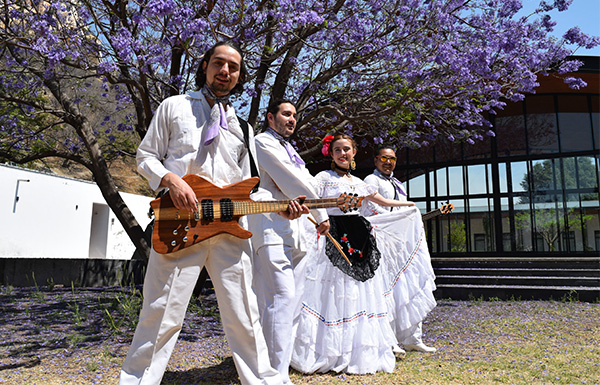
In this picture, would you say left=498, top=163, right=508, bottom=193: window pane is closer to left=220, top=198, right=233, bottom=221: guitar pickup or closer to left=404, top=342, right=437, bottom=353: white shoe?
left=404, top=342, right=437, bottom=353: white shoe

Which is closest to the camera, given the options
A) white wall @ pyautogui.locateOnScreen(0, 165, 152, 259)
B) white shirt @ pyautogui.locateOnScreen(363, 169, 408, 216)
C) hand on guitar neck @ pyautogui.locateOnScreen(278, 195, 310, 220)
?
hand on guitar neck @ pyautogui.locateOnScreen(278, 195, 310, 220)

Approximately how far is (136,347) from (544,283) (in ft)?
30.2

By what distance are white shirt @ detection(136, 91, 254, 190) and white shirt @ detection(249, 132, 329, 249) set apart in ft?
1.84

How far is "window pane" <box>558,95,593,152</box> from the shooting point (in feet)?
44.4

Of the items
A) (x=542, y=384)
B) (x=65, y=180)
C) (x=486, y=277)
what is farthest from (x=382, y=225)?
(x=65, y=180)

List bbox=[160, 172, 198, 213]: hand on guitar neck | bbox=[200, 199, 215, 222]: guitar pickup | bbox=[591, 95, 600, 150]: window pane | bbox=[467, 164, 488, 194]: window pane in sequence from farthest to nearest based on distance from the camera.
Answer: bbox=[467, 164, 488, 194]: window pane, bbox=[591, 95, 600, 150]: window pane, bbox=[200, 199, 215, 222]: guitar pickup, bbox=[160, 172, 198, 213]: hand on guitar neck

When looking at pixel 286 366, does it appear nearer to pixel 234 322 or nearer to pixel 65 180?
pixel 234 322

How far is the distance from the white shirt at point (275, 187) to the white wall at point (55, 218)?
13.2m

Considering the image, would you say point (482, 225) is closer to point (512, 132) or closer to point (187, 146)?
point (512, 132)

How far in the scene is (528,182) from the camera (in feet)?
45.3

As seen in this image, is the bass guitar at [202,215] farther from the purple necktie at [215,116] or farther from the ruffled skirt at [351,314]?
the ruffled skirt at [351,314]

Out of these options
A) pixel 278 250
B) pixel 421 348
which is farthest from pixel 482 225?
pixel 278 250

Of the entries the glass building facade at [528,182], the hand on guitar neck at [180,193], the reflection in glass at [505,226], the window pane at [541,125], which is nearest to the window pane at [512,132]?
the glass building facade at [528,182]

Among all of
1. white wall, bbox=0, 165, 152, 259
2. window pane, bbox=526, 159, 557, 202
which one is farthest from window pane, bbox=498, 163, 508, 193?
white wall, bbox=0, 165, 152, 259
